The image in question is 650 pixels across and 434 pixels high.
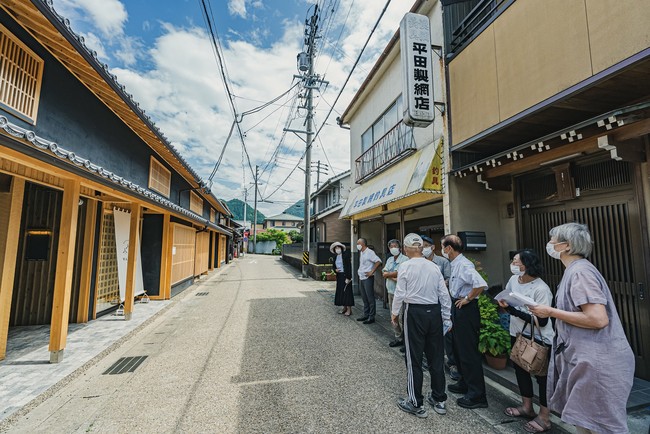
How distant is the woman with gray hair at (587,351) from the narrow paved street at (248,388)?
1025 mm

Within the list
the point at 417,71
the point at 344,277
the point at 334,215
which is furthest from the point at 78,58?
the point at 334,215

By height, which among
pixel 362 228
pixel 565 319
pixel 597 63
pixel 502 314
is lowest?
pixel 502 314

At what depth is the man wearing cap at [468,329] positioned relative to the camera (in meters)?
3.15

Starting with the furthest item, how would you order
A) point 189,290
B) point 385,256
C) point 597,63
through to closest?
point 189,290
point 385,256
point 597,63

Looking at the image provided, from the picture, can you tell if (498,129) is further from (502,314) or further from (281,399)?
(281,399)

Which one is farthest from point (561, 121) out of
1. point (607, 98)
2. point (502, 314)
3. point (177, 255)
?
point (177, 255)

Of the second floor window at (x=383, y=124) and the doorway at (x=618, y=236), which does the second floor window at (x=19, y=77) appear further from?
the doorway at (x=618, y=236)

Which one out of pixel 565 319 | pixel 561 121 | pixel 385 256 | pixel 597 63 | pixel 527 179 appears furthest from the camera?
pixel 385 256

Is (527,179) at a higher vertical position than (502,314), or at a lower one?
→ higher

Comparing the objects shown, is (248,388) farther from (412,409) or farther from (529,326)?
(529,326)

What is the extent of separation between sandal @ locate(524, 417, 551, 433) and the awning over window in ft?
11.7

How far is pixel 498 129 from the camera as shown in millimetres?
4438

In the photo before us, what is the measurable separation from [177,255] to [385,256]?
7.12 metres

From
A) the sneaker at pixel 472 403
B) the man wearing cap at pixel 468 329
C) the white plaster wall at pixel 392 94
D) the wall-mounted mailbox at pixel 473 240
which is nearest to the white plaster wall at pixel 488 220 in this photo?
the wall-mounted mailbox at pixel 473 240
